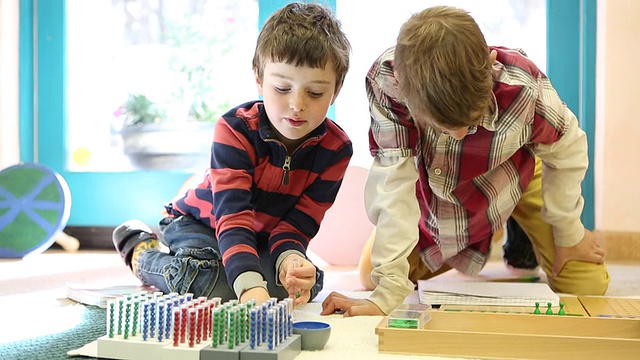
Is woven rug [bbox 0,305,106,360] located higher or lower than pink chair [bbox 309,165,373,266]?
lower

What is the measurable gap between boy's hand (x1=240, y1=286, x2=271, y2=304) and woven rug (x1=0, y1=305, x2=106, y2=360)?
0.65 ft

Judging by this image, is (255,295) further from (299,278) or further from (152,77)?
(152,77)

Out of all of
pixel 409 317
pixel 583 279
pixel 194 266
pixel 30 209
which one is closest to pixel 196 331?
pixel 409 317

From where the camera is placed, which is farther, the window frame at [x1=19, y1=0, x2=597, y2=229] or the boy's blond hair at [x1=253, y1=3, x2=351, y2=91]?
the window frame at [x1=19, y1=0, x2=597, y2=229]

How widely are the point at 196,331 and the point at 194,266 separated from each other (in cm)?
38

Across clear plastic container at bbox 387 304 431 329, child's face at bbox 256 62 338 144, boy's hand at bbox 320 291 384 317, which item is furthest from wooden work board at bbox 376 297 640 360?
child's face at bbox 256 62 338 144

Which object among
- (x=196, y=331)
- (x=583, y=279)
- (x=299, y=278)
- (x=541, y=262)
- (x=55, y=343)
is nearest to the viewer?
(x=196, y=331)

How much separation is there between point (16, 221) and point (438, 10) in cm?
139

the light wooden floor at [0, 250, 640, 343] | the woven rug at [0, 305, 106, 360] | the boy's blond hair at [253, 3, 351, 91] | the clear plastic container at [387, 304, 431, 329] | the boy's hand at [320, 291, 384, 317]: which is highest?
the boy's blond hair at [253, 3, 351, 91]

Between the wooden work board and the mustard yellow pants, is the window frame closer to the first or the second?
the mustard yellow pants

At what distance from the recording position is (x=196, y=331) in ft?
2.76

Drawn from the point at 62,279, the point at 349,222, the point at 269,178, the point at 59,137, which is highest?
the point at 59,137

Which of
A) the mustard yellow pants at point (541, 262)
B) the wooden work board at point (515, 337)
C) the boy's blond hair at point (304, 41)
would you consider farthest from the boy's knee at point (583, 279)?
the boy's blond hair at point (304, 41)

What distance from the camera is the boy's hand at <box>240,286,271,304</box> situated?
1.01 metres
